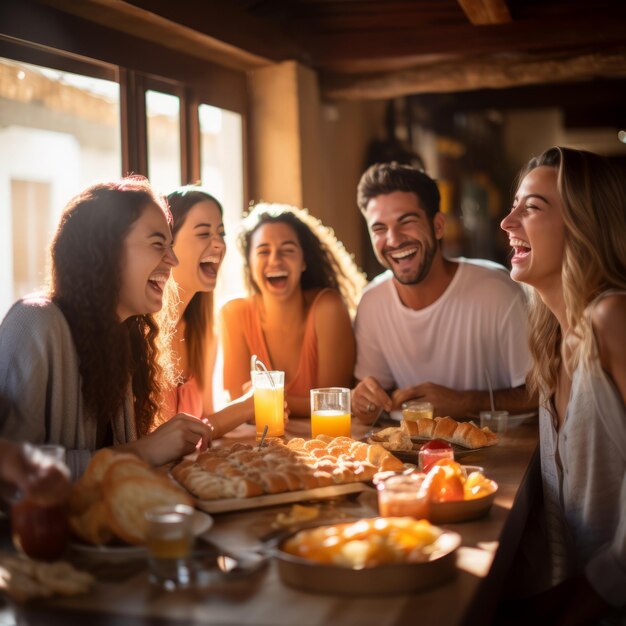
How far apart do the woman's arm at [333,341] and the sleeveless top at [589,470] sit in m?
1.32

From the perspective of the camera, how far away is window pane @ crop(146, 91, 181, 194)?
3912 millimetres

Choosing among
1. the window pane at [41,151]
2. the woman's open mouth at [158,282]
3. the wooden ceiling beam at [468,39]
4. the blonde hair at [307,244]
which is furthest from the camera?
the wooden ceiling beam at [468,39]

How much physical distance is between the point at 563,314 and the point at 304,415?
3.85 feet

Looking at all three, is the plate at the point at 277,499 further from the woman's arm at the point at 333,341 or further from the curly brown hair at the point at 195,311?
the woman's arm at the point at 333,341

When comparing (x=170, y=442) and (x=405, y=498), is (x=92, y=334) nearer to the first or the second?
(x=170, y=442)

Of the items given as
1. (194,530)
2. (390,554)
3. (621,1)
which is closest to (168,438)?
(194,530)

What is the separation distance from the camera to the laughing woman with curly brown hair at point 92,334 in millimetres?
2141

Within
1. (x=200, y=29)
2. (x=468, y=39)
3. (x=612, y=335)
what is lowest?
(x=612, y=335)

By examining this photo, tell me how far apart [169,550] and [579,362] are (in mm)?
1218

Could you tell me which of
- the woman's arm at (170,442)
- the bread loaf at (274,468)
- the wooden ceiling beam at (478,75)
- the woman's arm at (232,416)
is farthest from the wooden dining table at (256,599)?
the wooden ceiling beam at (478,75)

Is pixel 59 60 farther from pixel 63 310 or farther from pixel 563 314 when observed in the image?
pixel 563 314

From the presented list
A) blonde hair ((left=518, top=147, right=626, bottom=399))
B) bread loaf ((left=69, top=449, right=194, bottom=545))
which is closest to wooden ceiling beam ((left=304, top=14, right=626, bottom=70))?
blonde hair ((left=518, top=147, right=626, bottom=399))

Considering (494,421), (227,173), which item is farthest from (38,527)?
(227,173)

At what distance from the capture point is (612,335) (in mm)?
2182
